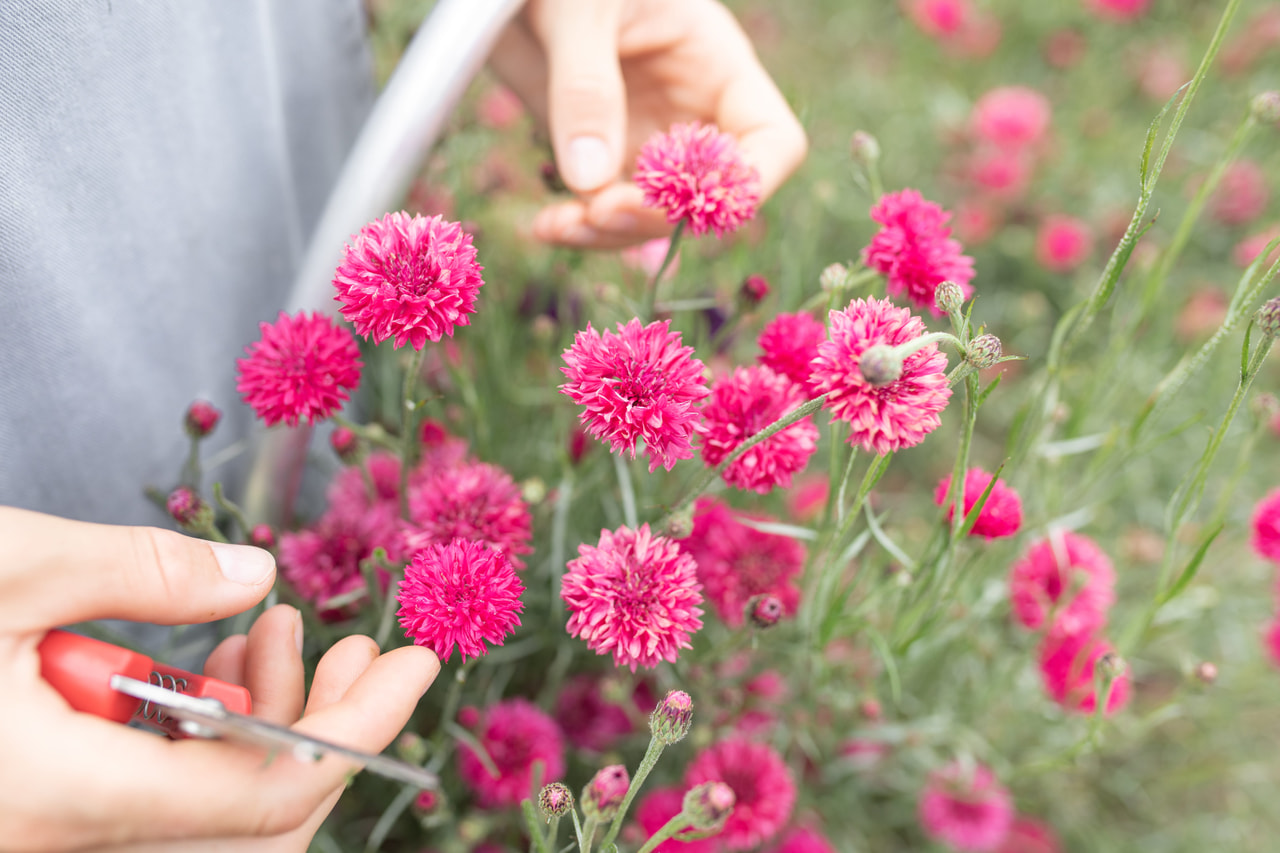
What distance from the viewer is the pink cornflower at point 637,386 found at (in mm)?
385

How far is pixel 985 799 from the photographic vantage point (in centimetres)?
75

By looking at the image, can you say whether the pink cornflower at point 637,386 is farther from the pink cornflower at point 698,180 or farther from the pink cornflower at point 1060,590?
the pink cornflower at point 1060,590

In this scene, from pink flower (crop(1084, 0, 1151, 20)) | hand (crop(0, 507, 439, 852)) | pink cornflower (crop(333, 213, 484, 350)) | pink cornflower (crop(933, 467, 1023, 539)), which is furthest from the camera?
pink flower (crop(1084, 0, 1151, 20))

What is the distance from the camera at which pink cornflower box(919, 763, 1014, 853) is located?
736 millimetres

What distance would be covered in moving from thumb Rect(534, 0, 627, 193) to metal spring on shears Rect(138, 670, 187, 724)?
1.29ft

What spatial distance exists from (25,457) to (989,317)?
48.6 inches

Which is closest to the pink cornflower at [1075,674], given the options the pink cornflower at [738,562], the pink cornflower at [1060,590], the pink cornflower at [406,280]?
the pink cornflower at [1060,590]

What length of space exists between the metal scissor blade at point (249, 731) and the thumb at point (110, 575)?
31 millimetres

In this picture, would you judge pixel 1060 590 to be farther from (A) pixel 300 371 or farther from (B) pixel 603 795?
(A) pixel 300 371

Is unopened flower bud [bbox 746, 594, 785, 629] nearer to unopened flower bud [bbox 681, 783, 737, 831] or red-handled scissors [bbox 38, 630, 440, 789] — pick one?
unopened flower bud [bbox 681, 783, 737, 831]

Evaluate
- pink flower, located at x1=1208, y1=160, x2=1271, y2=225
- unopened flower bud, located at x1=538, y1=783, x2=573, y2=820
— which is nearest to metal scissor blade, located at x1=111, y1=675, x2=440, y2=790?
unopened flower bud, located at x1=538, y1=783, x2=573, y2=820

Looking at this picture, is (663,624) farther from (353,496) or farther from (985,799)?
(985,799)

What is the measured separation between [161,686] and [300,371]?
7.2 inches

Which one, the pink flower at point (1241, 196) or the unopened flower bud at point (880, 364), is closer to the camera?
the unopened flower bud at point (880, 364)
